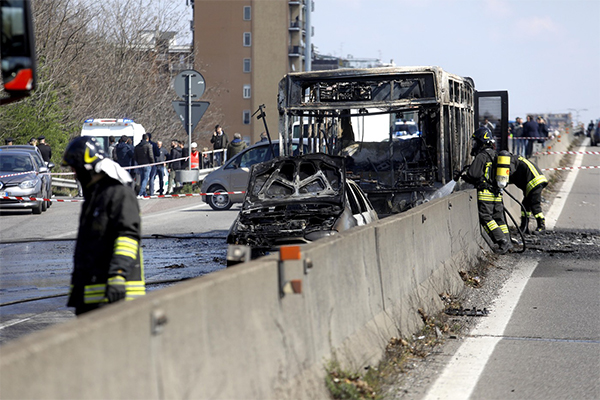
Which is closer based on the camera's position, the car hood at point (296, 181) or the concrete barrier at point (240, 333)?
the concrete barrier at point (240, 333)

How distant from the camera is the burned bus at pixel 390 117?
14047 millimetres

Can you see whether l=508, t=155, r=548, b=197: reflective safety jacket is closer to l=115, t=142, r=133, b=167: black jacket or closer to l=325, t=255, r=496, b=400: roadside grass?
l=325, t=255, r=496, b=400: roadside grass

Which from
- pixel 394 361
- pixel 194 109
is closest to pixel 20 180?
pixel 194 109

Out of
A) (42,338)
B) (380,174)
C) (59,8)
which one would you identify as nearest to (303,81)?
(380,174)

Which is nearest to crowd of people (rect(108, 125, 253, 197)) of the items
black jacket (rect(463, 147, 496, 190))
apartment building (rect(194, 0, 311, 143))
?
black jacket (rect(463, 147, 496, 190))

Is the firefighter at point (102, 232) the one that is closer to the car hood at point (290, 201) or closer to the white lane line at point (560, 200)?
the car hood at point (290, 201)

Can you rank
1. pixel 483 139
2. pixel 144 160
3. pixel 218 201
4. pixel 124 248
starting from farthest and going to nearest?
pixel 144 160 → pixel 218 201 → pixel 483 139 → pixel 124 248

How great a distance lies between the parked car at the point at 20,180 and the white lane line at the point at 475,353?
14527 millimetres

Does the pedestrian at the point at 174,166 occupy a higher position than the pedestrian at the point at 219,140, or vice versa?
the pedestrian at the point at 219,140

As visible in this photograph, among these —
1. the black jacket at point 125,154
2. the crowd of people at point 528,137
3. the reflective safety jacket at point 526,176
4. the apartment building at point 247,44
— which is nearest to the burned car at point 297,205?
the reflective safety jacket at point 526,176

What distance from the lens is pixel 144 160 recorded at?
26.0 metres

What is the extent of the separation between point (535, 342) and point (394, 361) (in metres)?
1.66

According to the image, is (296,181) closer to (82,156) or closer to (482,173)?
(482,173)

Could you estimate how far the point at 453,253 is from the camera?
10.5m
